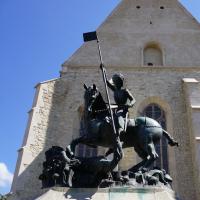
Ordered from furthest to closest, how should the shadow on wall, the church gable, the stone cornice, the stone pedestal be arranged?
the church gable, the stone cornice, the shadow on wall, the stone pedestal

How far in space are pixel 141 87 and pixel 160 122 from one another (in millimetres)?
1941

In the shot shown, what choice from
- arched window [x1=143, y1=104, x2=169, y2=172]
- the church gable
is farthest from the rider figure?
the church gable

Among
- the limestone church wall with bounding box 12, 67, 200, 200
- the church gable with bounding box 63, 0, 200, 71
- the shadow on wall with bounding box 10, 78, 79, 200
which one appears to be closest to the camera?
the shadow on wall with bounding box 10, 78, 79, 200

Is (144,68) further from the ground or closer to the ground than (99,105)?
further from the ground

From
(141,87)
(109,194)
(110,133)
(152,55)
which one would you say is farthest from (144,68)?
(109,194)

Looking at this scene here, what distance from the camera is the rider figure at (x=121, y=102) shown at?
15.5 ft

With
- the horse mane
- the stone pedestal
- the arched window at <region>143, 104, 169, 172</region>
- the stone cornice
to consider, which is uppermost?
the stone cornice

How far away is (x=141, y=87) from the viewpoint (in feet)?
48.3

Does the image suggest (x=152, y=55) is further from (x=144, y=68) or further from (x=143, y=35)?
(x=144, y=68)

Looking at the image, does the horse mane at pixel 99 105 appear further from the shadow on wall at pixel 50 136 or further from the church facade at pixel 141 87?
the church facade at pixel 141 87

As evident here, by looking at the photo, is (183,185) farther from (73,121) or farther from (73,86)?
(73,86)

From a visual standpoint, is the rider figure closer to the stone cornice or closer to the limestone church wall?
the limestone church wall

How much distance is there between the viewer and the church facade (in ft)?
39.6

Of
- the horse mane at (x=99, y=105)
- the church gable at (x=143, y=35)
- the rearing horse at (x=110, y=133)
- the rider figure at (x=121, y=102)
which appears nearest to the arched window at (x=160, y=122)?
the church gable at (x=143, y=35)
